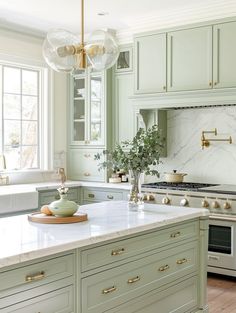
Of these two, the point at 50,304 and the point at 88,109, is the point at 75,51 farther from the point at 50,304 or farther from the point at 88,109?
the point at 88,109

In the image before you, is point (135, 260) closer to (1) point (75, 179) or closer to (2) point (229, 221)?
(2) point (229, 221)

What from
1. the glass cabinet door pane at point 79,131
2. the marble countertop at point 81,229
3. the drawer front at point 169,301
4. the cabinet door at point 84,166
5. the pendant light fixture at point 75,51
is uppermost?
the pendant light fixture at point 75,51

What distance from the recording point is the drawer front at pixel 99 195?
5465mm

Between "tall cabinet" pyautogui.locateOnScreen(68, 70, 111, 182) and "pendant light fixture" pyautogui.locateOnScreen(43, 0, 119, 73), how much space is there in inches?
105

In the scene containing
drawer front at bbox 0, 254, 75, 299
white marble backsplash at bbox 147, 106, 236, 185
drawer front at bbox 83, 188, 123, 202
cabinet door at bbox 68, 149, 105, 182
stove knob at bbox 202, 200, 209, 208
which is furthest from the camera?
cabinet door at bbox 68, 149, 105, 182

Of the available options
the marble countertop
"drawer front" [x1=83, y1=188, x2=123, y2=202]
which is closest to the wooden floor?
the marble countertop

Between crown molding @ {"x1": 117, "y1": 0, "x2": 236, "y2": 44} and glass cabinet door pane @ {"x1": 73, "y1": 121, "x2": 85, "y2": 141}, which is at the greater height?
crown molding @ {"x1": 117, "y1": 0, "x2": 236, "y2": 44}

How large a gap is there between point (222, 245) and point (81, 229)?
240 cm

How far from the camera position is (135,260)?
2799 mm

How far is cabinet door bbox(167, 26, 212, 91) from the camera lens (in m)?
4.91

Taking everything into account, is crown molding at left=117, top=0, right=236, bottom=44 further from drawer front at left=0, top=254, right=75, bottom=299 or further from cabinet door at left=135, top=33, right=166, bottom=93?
drawer front at left=0, top=254, right=75, bottom=299

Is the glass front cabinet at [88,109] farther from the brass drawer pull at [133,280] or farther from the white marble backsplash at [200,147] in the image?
the brass drawer pull at [133,280]

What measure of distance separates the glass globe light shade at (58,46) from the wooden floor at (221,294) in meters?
2.22

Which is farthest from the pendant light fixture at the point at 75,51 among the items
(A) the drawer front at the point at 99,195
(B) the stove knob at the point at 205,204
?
(A) the drawer front at the point at 99,195
